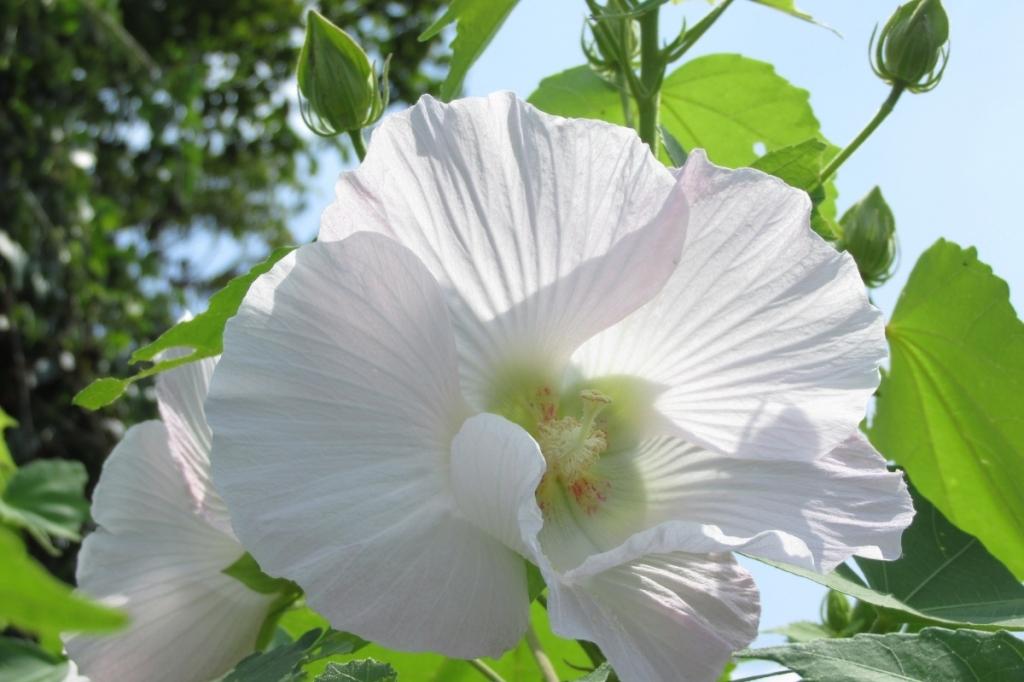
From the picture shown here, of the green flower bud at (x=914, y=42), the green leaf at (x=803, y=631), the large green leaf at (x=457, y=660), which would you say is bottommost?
the large green leaf at (x=457, y=660)

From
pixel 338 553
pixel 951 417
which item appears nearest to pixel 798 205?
pixel 338 553

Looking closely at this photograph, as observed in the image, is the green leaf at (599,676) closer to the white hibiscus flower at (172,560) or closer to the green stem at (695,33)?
the white hibiscus flower at (172,560)

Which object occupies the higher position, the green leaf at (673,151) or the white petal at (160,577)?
the green leaf at (673,151)

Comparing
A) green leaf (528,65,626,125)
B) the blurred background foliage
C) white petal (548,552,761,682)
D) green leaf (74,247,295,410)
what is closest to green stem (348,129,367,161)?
green leaf (74,247,295,410)

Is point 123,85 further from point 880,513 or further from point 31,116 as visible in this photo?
point 880,513

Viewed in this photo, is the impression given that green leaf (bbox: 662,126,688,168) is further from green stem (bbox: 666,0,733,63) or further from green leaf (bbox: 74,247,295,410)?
green leaf (bbox: 74,247,295,410)

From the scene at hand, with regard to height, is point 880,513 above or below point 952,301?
below

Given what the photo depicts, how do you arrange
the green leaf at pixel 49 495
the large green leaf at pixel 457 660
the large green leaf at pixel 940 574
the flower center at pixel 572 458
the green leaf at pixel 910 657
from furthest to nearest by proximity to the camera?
the green leaf at pixel 49 495 → the large green leaf at pixel 457 660 → the large green leaf at pixel 940 574 → the flower center at pixel 572 458 → the green leaf at pixel 910 657

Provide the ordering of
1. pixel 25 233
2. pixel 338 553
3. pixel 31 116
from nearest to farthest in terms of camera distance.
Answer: pixel 338 553
pixel 25 233
pixel 31 116

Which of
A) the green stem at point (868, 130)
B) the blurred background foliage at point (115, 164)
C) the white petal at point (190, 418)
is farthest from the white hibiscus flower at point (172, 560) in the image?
the blurred background foliage at point (115, 164)
